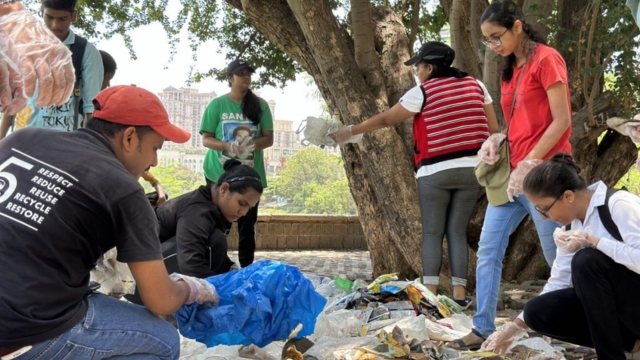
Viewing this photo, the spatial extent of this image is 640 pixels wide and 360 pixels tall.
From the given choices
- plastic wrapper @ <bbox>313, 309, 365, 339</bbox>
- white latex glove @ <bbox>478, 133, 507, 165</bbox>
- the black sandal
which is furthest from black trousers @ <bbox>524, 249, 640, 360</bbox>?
plastic wrapper @ <bbox>313, 309, 365, 339</bbox>

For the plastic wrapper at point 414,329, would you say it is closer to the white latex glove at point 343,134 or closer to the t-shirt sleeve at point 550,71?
the t-shirt sleeve at point 550,71

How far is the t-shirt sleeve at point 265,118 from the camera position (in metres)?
5.43

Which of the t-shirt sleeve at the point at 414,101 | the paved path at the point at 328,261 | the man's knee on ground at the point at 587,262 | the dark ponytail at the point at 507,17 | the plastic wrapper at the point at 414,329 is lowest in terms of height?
the paved path at the point at 328,261

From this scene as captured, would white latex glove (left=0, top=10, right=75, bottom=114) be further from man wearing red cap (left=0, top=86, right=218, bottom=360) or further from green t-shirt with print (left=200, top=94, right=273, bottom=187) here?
green t-shirt with print (left=200, top=94, right=273, bottom=187)

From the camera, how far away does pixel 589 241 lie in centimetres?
291

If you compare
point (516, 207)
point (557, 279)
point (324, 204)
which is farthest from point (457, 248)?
point (324, 204)

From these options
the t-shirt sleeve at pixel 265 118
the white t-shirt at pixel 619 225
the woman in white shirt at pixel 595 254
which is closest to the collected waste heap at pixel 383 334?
the woman in white shirt at pixel 595 254

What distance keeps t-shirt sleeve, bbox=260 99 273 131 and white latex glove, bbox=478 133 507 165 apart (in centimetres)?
203

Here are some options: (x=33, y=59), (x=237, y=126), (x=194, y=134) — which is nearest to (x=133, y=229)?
(x=33, y=59)

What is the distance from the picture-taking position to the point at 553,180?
9.67 ft

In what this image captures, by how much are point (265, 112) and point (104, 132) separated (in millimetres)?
3246

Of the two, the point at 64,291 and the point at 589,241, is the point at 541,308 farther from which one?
the point at 64,291

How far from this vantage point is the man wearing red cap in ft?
6.46

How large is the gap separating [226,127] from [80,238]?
338 centimetres
